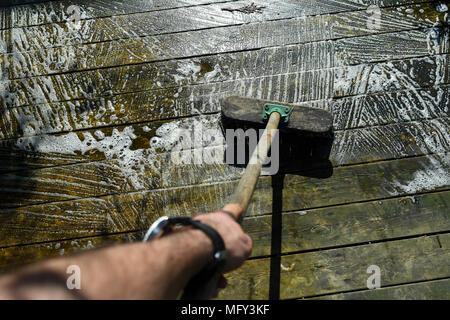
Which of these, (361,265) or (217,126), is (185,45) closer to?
(217,126)

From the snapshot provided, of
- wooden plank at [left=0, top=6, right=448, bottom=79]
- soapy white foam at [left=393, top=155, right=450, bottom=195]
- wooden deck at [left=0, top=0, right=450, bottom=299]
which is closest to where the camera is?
wooden deck at [left=0, top=0, right=450, bottom=299]

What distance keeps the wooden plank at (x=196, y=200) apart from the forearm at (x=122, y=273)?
0.86 meters

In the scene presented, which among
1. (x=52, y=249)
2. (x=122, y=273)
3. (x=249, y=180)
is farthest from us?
(x=52, y=249)

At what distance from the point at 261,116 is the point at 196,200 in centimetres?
61

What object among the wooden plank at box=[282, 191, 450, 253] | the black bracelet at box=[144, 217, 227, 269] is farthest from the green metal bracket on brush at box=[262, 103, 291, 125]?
the black bracelet at box=[144, 217, 227, 269]

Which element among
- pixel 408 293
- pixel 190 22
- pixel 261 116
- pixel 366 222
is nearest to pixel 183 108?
pixel 261 116

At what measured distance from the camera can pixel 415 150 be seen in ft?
6.64

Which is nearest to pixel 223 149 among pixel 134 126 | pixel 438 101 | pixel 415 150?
pixel 134 126

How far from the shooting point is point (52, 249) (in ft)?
6.13

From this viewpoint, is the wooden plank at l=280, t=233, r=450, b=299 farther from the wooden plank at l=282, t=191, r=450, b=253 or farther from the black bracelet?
the black bracelet

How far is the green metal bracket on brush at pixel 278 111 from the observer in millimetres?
1928

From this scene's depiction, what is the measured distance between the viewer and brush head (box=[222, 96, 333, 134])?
6.33 feet

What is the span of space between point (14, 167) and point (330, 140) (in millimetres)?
1895

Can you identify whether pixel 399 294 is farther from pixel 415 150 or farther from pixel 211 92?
pixel 211 92
